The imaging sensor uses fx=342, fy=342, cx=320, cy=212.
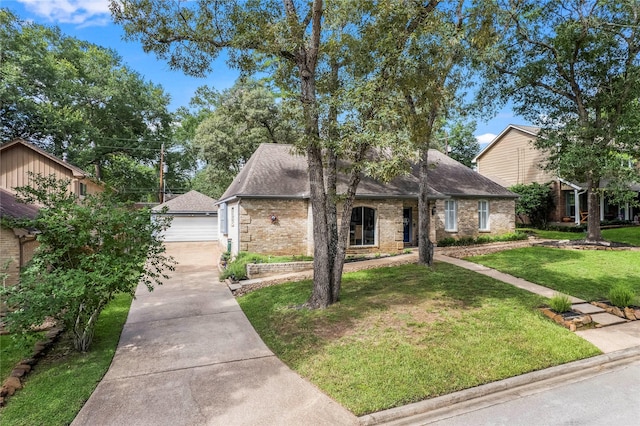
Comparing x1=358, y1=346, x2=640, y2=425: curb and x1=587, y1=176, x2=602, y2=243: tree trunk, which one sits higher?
x1=587, y1=176, x2=602, y2=243: tree trunk

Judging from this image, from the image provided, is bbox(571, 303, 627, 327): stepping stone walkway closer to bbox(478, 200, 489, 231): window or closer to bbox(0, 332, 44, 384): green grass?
bbox(0, 332, 44, 384): green grass

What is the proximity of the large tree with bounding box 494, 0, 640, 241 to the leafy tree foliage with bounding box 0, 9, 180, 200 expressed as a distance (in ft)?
94.6

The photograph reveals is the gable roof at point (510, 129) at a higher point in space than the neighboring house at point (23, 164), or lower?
higher

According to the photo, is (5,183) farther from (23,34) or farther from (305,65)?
(305,65)

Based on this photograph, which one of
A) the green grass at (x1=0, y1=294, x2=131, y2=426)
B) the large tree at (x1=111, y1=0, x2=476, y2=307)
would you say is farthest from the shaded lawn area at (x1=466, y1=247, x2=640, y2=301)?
the green grass at (x1=0, y1=294, x2=131, y2=426)

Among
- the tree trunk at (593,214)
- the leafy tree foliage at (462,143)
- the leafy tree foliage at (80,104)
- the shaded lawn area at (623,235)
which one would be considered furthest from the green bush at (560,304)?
the leafy tree foliage at (462,143)

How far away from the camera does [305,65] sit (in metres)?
7.96

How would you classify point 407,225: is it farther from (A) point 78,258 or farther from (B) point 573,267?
(A) point 78,258

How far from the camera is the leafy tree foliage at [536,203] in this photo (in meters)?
24.4

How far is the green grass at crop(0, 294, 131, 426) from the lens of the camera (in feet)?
13.7

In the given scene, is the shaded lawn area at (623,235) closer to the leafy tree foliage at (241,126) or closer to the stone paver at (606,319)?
the stone paver at (606,319)

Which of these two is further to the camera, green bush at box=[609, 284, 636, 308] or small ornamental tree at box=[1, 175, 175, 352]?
green bush at box=[609, 284, 636, 308]

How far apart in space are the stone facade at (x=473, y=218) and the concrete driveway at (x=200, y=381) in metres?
12.3

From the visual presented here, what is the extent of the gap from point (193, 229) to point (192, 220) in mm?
701
